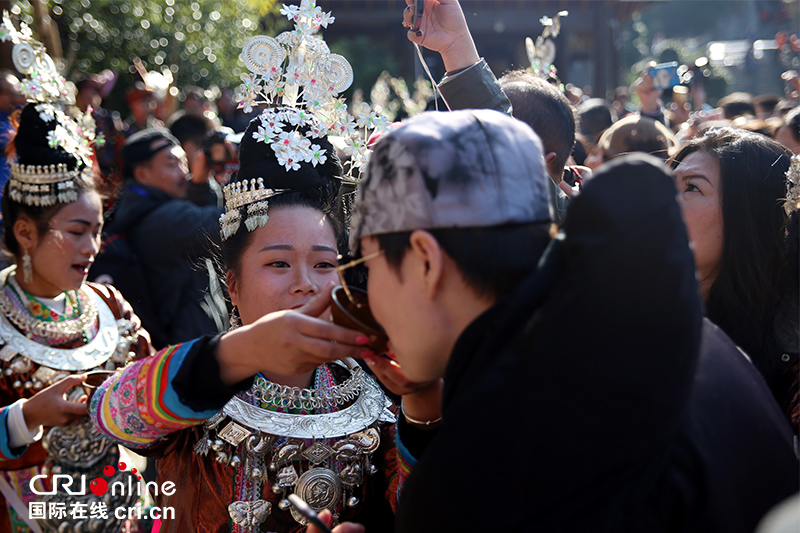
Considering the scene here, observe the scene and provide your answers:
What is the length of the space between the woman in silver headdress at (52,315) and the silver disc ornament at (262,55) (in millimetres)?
1163

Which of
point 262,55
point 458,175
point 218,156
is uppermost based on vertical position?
point 262,55

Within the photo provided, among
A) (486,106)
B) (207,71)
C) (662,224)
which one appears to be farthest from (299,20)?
(207,71)

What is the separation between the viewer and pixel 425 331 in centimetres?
107

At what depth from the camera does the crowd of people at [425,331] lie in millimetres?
878

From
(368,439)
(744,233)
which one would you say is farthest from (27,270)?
(744,233)

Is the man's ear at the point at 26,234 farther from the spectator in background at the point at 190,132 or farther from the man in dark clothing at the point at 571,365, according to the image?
the spectator in background at the point at 190,132

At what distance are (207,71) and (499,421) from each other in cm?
1147

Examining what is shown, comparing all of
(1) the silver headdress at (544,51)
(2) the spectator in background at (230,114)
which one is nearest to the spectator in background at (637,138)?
(1) the silver headdress at (544,51)

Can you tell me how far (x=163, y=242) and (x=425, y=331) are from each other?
3442mm

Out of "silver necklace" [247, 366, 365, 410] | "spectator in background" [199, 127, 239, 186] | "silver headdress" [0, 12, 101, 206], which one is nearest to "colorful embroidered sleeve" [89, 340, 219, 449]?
"silver necklace" [247, 366, 365, 410]

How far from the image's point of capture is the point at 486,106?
2.11 m

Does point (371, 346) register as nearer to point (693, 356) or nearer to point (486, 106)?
point (693, 356)

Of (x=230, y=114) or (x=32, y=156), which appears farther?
(x=230, y=114)

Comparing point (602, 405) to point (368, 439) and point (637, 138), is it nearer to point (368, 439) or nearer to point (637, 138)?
point (368, 439)
